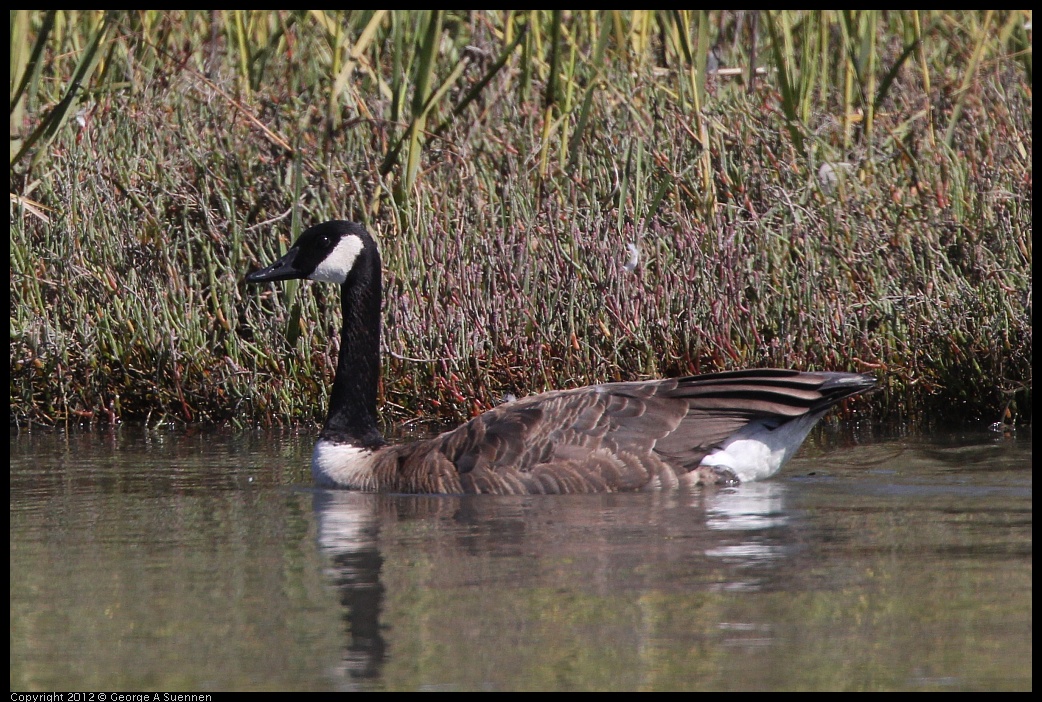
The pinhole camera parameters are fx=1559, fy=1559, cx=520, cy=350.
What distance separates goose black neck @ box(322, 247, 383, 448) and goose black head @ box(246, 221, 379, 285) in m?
0.05

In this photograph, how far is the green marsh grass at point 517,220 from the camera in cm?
892

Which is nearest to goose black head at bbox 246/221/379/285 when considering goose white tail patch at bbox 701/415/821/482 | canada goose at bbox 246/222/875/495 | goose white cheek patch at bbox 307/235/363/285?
goose white cheek patch at bbox 307/235/363/285

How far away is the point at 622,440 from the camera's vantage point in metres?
7.23

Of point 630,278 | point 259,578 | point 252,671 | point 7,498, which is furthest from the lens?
point 630,278

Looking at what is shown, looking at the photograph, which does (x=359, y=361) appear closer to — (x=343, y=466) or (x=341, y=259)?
(x=341, y=259)

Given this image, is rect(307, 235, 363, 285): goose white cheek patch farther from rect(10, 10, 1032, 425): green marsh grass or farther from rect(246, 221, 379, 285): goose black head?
rect(10, 10, 1032, 425): green marsh grass

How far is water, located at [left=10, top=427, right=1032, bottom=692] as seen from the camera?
4.09m

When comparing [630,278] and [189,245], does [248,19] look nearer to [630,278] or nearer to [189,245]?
[189,245]

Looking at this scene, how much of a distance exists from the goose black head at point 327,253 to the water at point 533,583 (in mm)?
1049

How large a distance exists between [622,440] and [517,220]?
260 centimetres

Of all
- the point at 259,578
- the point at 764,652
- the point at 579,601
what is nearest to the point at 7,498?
the point at 259,578

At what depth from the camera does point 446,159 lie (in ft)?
34.7

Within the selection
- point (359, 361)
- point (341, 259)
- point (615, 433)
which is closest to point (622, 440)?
point (615, 433)

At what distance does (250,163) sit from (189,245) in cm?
98
